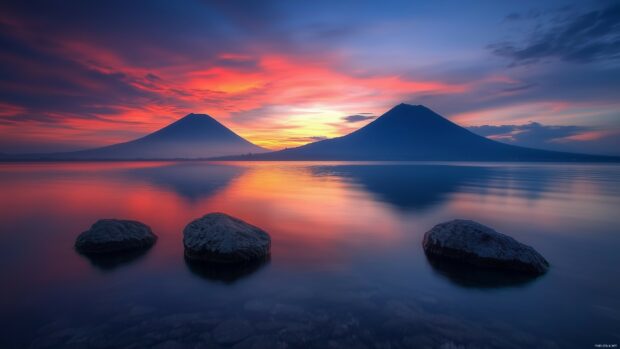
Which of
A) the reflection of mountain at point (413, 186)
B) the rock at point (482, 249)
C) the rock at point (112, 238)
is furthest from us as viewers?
the reflection of mountain at point (413, 186)

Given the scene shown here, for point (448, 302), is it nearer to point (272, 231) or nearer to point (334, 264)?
point (334, 264)

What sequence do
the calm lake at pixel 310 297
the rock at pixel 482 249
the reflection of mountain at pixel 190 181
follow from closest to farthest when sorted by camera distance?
the calm lake at pixel 310 297 → the rock at pixel 482 249 → the reflection of mountain at pixel 190 181

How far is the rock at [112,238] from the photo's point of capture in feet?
29.2

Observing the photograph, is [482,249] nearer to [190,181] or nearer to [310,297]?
[310,297]

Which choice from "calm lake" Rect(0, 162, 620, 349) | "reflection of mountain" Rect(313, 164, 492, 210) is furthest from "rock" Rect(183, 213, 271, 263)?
"reflection of mountain" Rect(313, 164, 492, 210)

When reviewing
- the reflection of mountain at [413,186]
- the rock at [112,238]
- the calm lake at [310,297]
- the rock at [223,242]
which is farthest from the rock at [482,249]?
the rock at [112,238]

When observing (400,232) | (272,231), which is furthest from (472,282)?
(272,231)

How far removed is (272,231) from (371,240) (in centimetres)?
399

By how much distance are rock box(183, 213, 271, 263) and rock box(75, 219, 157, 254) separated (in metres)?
1.73

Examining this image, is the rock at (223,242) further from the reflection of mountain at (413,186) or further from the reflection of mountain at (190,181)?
the reflection of mountain at (190,181)

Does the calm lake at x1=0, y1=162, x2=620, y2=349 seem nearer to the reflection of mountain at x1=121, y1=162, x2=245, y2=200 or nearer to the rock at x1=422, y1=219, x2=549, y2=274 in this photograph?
the rock at x1=422, y1=219, x2=549, y2=274

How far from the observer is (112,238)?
8984 millimetres

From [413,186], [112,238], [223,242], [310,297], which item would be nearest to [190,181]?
[413,186]

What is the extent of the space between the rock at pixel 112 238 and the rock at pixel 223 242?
5.69ft
